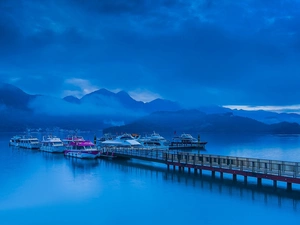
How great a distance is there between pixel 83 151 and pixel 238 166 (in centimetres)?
3346

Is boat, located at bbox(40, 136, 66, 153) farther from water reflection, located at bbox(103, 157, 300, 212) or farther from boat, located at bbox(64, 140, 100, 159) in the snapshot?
water reflection, located at bbox(103, 157, 300, 212)

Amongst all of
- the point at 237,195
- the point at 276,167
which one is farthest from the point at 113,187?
the point at 276,167

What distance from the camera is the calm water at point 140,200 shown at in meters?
24.8

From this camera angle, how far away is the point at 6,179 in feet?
137

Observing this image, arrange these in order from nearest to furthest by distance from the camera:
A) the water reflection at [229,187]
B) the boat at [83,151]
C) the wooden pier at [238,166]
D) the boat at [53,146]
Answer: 1. the water reflection at [229,187]
2. the wooden pier at [238,166]
3. the boat at [83,151]
4. the boat at [53,146]

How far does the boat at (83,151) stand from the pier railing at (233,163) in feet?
32.4

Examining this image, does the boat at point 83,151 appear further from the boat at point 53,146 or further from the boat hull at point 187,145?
the boat hull at point 187,145

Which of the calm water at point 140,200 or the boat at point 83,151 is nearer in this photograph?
the calm water at point 140,200

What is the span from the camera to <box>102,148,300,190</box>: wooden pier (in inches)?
1160

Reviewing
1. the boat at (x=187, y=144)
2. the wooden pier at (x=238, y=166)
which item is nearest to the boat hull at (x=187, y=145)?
the boat at (x=187, y=144)

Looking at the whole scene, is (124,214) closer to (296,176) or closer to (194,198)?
(194,198)

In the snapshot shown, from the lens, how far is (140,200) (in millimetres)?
30219

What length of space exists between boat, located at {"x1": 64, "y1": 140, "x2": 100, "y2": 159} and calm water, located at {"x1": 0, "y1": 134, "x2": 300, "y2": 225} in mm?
14467

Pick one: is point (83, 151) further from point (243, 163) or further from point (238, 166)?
point (243, 163)
